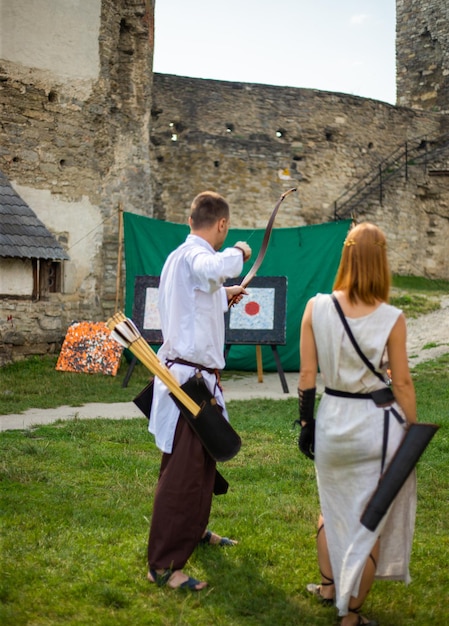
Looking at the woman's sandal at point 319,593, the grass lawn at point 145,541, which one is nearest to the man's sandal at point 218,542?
the grass lawn at point 145,541

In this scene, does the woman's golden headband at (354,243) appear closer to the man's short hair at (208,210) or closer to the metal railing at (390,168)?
the man's short hair at (208,210)

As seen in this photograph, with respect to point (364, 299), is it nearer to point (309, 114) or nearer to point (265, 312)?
point (265, 312)

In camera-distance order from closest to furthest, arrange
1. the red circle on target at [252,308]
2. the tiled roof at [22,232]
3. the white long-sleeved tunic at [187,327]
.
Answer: the white long-sleeved tunic at [187,327] < the red circle on target at [252,308] < the tiled roof at [22,232]

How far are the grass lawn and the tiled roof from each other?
184 inches

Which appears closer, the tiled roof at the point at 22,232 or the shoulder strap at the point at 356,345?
the shoulder strap at the point at 356,345

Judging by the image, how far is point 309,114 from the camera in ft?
64.4

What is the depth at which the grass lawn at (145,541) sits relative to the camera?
3.03 meters

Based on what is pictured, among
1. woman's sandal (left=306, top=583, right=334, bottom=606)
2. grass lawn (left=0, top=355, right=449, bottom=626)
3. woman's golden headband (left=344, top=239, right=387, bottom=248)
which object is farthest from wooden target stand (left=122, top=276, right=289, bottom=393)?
woman's golden headband (left=344, top=239, right=387, bottom=248)

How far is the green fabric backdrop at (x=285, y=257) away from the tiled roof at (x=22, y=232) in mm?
1053

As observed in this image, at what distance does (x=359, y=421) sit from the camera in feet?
9.42

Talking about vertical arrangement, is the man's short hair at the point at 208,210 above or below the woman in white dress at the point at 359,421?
above

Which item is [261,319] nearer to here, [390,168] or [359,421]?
[359,421]

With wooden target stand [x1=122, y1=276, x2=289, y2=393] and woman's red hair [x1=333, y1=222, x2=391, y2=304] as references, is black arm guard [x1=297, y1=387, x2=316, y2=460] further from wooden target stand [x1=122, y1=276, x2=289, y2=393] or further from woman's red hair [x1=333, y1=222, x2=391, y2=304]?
wooden target stand [x1=122, y1=276, x2=289, y2=393]

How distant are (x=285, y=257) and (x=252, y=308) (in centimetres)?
169
